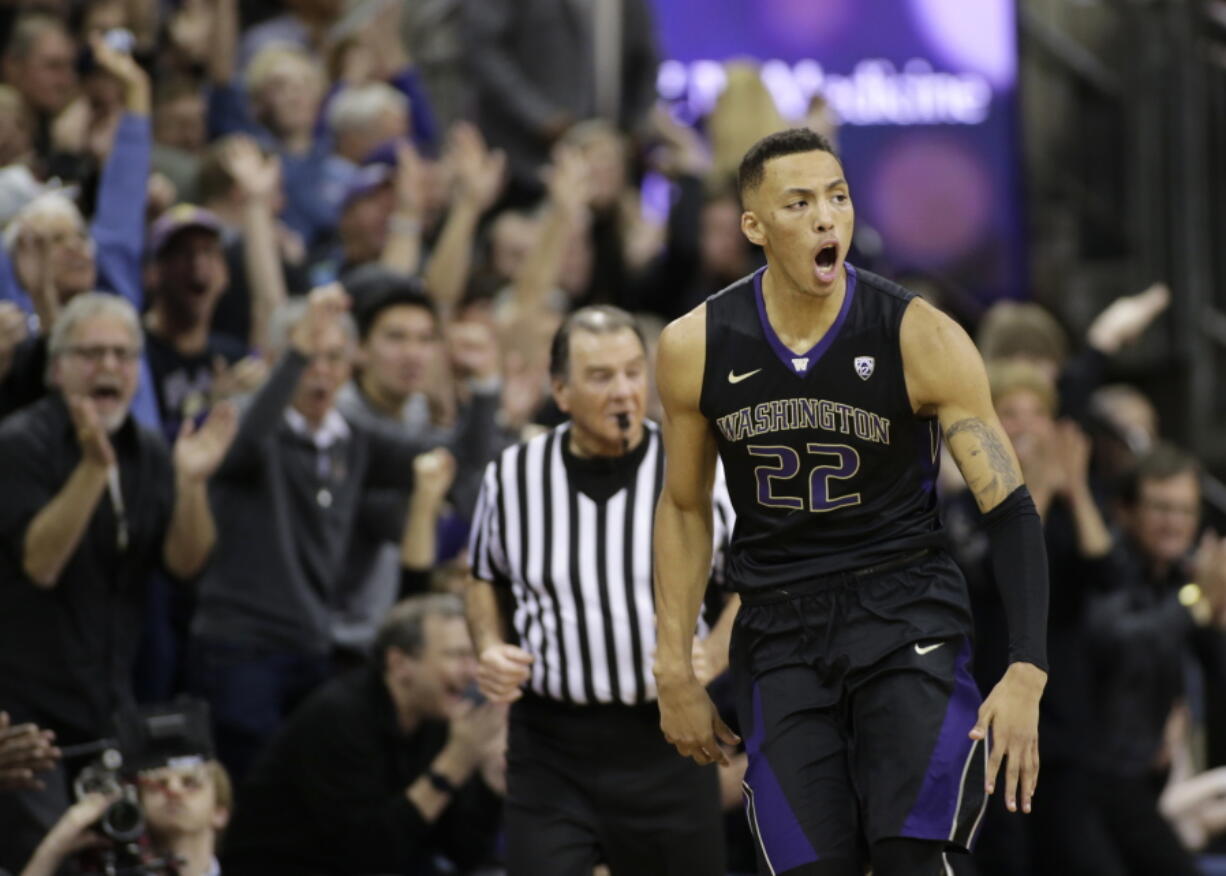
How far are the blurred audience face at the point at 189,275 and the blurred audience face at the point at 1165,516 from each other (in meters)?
3.85

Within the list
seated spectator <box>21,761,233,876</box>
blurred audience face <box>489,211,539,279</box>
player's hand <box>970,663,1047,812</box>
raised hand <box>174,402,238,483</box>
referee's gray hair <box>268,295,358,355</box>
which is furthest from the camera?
blurred audience face <box>489,211,539,279</box>

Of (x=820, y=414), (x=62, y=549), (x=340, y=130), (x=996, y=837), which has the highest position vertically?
(x=340, y=130)

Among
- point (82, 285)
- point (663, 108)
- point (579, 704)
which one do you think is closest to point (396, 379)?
point (82, 285)

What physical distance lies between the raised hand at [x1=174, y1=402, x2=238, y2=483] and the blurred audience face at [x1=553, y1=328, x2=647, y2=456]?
1.53m

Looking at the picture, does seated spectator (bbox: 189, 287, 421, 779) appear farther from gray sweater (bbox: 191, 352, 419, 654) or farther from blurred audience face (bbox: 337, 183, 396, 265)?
blurred audience face (bbox: 337, 183, 396, 265)

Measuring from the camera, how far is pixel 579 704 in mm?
5484

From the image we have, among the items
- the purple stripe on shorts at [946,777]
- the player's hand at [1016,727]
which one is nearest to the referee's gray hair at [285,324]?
the purple stripe on shorts at [946,777]

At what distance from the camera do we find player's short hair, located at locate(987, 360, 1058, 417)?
7.66 metres

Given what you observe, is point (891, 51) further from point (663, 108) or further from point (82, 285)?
point (82, 285)

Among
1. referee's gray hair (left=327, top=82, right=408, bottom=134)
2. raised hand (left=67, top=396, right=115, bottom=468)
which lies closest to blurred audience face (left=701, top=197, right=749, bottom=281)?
referee's gray hair (left=327, top=82, right=408, bottom=134)

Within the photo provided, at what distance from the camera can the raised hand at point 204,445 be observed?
6.57m

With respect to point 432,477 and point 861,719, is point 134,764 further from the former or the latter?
point 861,719

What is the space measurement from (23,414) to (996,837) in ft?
13.1

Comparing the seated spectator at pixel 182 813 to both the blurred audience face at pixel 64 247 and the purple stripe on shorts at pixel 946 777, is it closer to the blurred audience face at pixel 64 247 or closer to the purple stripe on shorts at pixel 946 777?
the blurred audience face at pixel 64 247
